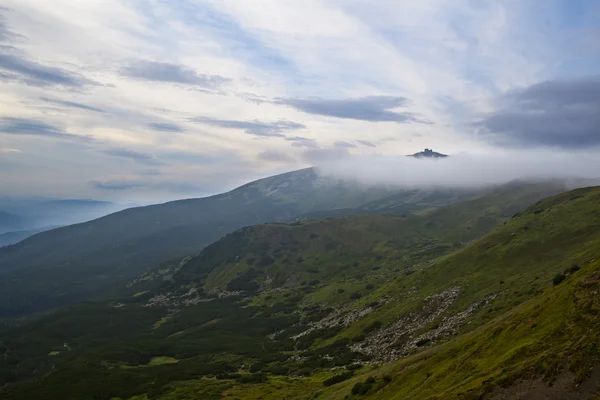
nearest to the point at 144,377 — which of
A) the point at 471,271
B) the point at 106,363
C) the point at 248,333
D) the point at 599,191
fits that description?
the point at 106,363

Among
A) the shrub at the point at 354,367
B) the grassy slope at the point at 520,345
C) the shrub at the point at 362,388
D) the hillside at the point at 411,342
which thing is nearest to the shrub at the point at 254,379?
the hillside at the point at 411,342

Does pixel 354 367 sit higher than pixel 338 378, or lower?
lower

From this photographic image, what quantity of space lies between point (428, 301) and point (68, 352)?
6723 inches

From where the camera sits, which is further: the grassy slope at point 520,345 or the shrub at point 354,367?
the shrub at point 354,367

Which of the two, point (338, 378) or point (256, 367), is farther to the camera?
point (256, 367)

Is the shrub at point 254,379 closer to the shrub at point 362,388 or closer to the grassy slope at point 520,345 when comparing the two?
the grassy slope at point 520,345

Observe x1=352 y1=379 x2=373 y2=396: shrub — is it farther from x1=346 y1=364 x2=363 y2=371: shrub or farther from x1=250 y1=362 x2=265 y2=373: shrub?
x1=250 y1=362 x2=265 y2=373: shrub

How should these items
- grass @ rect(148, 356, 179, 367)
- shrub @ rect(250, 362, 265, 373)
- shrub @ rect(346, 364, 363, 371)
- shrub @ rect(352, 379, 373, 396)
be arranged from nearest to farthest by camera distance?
shrub @ rect(352, 379, 373, 396), shrub @ rect(346, 364, 363, 371), shrub @ rect(250, 362, 265, 373), grass @ rect(148, 356, 179, 367)

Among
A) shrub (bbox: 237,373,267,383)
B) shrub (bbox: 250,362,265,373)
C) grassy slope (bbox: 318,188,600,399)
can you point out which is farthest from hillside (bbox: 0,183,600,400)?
shrub (bbox: 250,362,265,373)

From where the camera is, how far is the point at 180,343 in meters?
166

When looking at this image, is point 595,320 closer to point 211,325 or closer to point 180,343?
point 180,343

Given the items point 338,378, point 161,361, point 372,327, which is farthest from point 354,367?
point 161,361

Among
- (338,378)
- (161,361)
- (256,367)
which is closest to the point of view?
(338,378)

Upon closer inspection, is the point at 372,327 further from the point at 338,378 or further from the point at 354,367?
the point at 338,378
